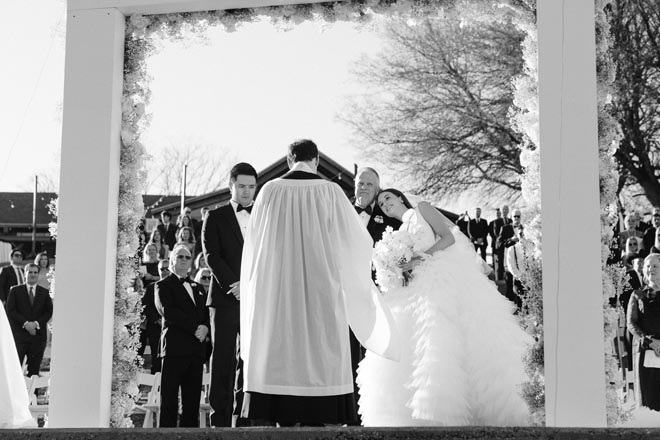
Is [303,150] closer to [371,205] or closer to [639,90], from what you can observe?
[371,205]

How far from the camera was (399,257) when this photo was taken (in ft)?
22.3

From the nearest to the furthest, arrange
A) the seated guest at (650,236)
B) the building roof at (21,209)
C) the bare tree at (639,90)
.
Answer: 1. the seated guest at (650,236)
2. the bare tree at (639,90)
3. the building roof at (21,209)

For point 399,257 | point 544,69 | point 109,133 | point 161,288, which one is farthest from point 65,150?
point 544,69

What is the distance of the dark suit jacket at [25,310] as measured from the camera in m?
11.1

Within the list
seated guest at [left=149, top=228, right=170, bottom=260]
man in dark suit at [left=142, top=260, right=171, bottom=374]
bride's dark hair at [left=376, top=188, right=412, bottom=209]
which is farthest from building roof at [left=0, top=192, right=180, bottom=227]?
bride's dark hair at [left=376, top=188, right=412, bottom=209]

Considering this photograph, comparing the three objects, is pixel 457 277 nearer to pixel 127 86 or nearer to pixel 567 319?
pixel 567 319

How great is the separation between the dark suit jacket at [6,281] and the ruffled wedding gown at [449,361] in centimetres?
723

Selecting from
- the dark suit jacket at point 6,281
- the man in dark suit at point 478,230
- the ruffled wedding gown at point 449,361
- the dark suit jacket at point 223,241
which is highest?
the man in dark suit at point 478,230

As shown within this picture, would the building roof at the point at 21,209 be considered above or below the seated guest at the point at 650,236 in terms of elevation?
above

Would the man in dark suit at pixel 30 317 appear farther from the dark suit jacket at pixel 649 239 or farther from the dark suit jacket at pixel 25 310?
the dark suit jacket at pixel 649 239

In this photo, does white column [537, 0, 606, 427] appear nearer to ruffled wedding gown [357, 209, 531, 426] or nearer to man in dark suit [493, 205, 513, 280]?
ruffled wedding gown [357, 209, 531, 426]

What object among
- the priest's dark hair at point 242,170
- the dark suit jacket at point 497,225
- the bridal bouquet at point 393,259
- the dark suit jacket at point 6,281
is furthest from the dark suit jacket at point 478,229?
the bridal bouquet at point 393,259

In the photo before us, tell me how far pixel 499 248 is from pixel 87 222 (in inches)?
409

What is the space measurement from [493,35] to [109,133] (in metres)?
15.1
